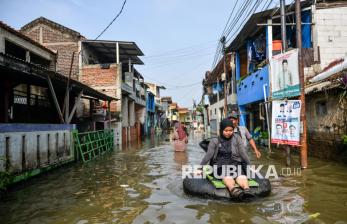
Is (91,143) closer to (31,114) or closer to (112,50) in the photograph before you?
(31,114)

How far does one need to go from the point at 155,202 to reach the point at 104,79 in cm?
1649

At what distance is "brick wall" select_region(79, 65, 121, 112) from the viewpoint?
21594 mm

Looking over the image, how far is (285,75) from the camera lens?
10.7m

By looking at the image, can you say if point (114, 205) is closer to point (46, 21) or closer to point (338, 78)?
point (338, 78)

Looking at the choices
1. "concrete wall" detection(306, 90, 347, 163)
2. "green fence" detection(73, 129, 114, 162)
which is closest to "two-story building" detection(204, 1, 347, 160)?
"concrete wall" detection(306, 90, 347, 163)

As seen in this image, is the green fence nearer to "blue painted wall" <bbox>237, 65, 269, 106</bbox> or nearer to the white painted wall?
the white painted wall

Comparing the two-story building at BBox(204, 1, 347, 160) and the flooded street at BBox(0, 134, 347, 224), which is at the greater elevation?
the two-story building at BBox(204, 1, 347, 160)

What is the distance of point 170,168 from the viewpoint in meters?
11.2

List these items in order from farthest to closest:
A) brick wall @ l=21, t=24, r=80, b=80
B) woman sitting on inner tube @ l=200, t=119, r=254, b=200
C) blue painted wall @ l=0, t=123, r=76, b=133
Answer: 1. brick wall @ l=21, t=24, r=80, b=80
2. blue painted wall @ l=0, t=123, r=76, b=133
3. woman sitting on inner tube @ l=200, t=119, r=254, b=200

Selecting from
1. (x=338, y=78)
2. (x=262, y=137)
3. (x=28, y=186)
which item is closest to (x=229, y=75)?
(x=262, y=137)

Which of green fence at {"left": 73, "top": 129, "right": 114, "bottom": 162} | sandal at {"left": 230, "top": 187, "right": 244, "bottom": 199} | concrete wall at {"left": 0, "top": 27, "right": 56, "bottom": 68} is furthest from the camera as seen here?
concrete wall at {"left": 0, "top": 27, "right": 56, "bottom": 68}

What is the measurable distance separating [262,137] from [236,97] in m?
6.40

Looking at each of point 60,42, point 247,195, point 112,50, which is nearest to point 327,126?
point 247,195

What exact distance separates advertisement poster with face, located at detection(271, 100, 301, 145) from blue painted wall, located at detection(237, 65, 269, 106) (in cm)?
621
